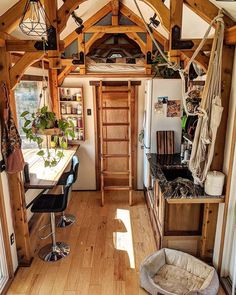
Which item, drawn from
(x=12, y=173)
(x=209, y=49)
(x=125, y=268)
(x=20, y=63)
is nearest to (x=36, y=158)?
(x=12, y=173)

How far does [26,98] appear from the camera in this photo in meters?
3.67

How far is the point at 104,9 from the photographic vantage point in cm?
366

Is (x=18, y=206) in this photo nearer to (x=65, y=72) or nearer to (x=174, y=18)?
(x=174, y=18)

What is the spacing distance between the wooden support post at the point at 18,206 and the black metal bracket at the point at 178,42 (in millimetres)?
1514

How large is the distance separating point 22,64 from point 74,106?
208 cm

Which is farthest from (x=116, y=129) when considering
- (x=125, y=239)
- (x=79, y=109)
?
(x=125, y=239)

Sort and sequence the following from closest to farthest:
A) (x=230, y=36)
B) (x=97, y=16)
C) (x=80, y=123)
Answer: (x=230, y=36) < (x=97, y=16) < (x=80, y=123)

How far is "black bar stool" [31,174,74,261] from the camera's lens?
272 cm

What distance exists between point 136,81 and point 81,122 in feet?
3.91

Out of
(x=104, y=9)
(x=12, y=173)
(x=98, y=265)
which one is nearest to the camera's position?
(x=12, y=173)

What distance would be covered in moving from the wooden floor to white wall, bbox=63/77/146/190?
0.59m

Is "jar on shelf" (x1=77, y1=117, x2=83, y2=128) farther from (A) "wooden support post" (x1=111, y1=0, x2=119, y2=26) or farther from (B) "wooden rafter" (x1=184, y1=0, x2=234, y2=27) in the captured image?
(B) "wooden rafter" (x1=184, y1=0, x2=234, y2=27)

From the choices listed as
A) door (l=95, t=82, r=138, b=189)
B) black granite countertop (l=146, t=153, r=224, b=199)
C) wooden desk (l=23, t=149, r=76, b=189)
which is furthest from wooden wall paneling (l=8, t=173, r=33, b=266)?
door (l=95, t=82, r=138, b=189)

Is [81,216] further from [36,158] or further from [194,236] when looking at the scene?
[194,236]
